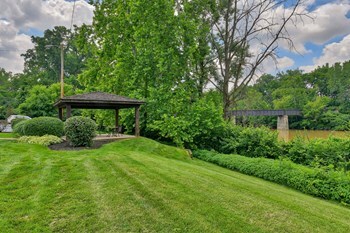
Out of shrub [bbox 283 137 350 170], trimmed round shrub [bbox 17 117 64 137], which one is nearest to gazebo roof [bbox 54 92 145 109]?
trimmed round shrub [bbox 17 117 64 137]

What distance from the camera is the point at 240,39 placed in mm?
18578

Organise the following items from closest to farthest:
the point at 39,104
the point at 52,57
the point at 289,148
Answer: the point at 289,148
the point at 39,104
the point at 52,57

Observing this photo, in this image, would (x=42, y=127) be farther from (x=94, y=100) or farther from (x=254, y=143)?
(x=254, y=143)

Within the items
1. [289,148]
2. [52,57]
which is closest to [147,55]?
[289,148]

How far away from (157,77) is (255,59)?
7975 mm

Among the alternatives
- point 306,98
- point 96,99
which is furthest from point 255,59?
point 306,98

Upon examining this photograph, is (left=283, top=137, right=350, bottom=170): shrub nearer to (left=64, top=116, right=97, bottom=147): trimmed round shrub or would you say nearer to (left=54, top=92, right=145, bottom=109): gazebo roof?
(left=54, top=92, right=145, bottom=109): gazebo roof

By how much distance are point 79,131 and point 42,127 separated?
2560mm

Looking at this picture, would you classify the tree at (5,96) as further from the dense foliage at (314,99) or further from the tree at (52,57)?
the dense foliage at (314,99)

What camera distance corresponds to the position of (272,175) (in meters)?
9.43

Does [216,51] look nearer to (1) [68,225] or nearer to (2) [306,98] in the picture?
(1) [68,225]

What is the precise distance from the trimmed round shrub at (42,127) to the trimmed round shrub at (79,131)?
1916 mm

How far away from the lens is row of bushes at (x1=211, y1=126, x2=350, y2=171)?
32.1ft

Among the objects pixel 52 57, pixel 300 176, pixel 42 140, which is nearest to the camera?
pixel 300 176
